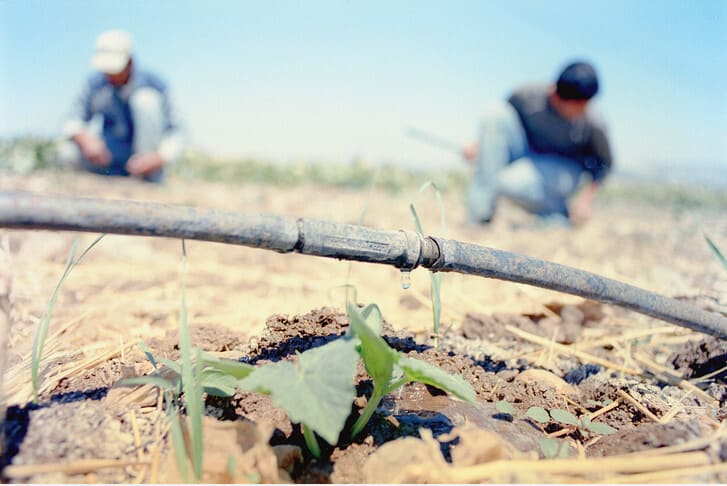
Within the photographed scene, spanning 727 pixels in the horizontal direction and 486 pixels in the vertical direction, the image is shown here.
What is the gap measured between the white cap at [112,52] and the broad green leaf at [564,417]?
222 inches

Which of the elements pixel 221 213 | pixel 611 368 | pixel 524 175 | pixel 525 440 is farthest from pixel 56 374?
pixel 524 175

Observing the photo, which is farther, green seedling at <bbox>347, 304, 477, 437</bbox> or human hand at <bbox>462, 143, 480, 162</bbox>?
human hand at <bbox>462, 143, 480, 162</bbox>

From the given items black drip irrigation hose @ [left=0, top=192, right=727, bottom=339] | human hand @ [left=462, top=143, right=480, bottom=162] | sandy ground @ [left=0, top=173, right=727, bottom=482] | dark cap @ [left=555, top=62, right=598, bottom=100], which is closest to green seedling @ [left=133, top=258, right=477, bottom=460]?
black drip irrigation hose @ [left=0, top=192, right=727, bottom=339]

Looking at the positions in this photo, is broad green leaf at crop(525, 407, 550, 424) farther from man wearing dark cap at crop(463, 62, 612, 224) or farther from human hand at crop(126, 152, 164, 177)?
human hand at crop(126, 152, 164, 177)

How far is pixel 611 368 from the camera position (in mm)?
1835

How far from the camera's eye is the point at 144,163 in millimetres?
6035

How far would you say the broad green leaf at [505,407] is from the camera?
1.39 m

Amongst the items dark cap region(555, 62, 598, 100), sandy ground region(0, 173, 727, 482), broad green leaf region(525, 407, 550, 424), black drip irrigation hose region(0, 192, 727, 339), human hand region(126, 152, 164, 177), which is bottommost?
sandy ground region(0, 173, 727, 482)

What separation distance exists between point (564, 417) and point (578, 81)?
3.89 m

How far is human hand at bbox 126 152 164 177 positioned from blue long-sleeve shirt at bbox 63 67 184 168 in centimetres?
10

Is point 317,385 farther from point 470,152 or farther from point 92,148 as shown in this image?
point 92,148

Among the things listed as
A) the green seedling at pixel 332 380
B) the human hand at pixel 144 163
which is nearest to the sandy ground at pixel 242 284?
the green seedling at pixel 332 380

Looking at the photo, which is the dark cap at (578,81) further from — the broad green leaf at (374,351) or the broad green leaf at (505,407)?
the broad green leaf at (374,351)

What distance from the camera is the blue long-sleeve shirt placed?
6027mm
